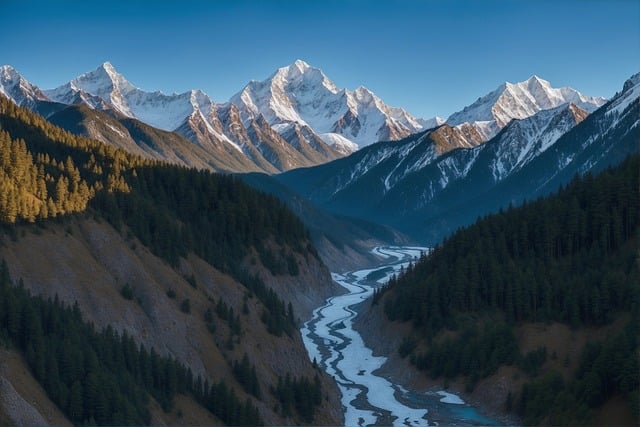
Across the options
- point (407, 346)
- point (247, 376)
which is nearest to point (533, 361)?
point (407, 346)

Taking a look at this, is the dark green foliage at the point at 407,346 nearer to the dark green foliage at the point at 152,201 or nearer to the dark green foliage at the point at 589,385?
the dark green foliage at the point at 152,201

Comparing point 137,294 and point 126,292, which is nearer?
point 126,292

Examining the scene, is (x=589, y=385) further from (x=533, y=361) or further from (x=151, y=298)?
(x=151, y=298)

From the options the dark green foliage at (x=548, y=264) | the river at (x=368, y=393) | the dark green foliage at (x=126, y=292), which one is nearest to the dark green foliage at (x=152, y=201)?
the river at (x=368, y=393)

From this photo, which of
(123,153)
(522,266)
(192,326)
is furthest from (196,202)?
(522,266)

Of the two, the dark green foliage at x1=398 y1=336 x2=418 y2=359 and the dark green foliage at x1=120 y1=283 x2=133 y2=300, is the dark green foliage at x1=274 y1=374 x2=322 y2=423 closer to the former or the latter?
the dark green foliage at x1=120 y1=283 x2=133 y2=300

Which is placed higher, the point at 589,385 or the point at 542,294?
the point at 542,294
